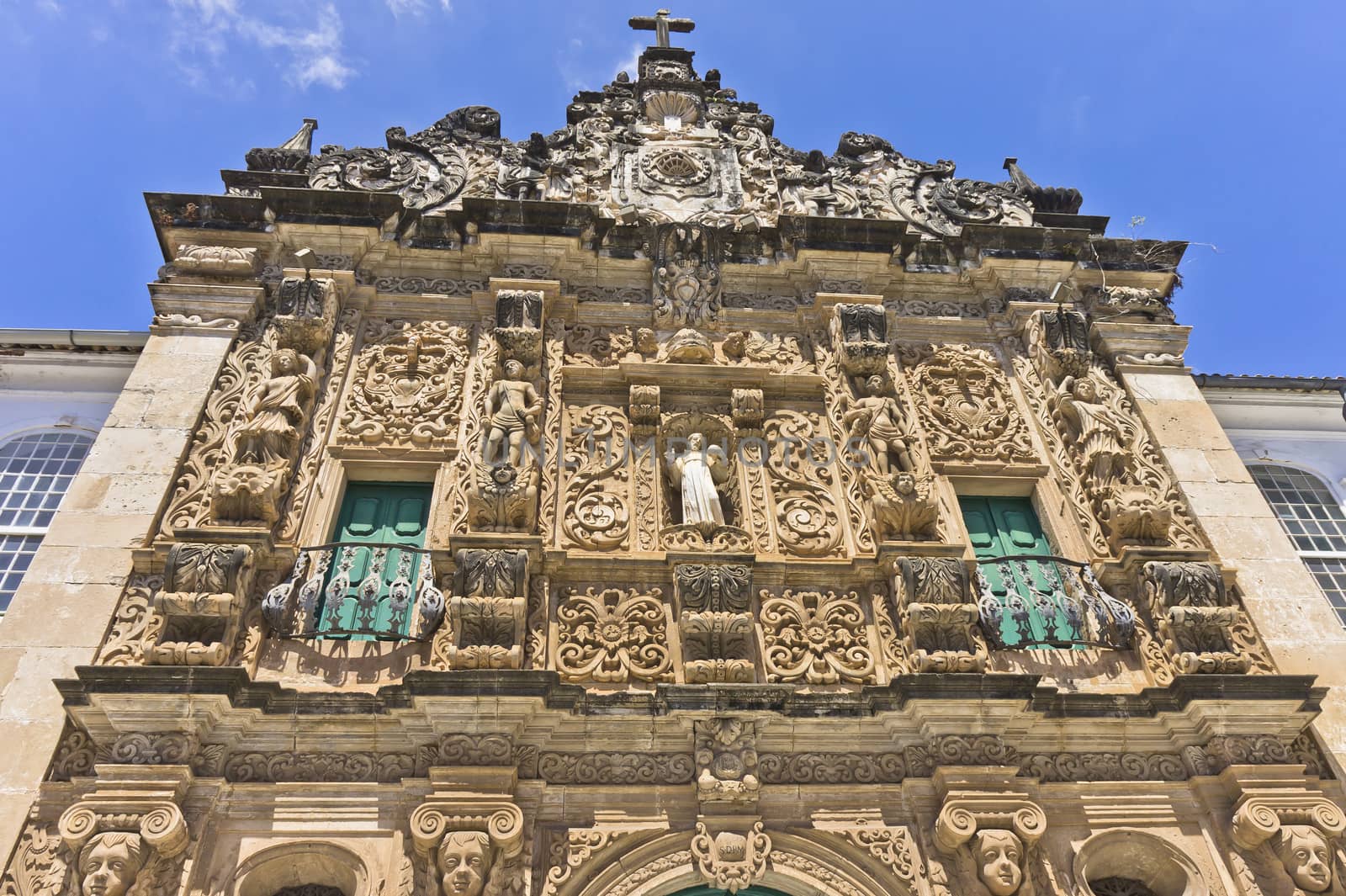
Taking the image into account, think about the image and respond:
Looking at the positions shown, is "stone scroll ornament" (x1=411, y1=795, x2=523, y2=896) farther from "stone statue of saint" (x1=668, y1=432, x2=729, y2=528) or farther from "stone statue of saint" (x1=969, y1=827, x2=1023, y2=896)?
"stone statue of saint" (x1=969, y1=827, x2=1023, y2=896)

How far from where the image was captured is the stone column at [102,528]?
6305 millimetres

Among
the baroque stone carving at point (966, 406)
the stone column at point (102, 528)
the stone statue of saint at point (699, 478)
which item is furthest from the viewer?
the baroque stone carving at point (966, 406)

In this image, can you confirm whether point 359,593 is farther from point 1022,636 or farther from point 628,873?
point 1022,636

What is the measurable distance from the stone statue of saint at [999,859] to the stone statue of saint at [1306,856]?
5.84ft

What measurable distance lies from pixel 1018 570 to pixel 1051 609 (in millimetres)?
Result: 576

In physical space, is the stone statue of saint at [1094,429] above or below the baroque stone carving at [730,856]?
above

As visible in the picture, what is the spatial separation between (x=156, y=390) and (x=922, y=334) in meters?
7.75

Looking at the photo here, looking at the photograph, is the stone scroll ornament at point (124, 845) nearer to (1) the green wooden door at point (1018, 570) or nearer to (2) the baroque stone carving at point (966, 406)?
(1) the green wooden door at point (1018, 570)

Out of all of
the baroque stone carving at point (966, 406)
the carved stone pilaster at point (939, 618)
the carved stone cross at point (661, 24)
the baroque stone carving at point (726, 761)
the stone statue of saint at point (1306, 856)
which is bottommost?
the stone statue of saint at point (1306, 856)

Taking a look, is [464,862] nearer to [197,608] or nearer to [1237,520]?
[197,608]

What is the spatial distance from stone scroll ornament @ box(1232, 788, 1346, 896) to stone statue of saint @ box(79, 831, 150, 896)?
23.4 feet

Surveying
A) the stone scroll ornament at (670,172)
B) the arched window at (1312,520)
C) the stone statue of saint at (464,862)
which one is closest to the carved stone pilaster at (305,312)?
the stone scroll ornament at (670,172)

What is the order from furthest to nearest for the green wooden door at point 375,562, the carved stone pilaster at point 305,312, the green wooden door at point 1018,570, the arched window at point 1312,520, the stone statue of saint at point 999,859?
the arched window at point 1312,520 → the carved stone pilaster at point 305,312 → the green wooden door at point 1018,570 → the green wooden door at point 375,562 → the stone statue of saint at point 999,859

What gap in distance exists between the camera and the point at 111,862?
561 cm
